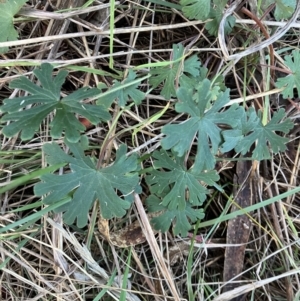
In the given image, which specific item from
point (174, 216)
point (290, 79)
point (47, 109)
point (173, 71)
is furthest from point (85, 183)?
point (290, 79)

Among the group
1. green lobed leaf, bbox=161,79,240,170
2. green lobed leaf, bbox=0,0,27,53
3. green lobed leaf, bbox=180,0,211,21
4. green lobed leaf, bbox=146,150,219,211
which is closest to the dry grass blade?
green lobed leaf, bbox=180,0,211,21

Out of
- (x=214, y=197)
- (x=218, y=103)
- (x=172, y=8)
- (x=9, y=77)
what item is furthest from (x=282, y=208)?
(x=9, y=77)

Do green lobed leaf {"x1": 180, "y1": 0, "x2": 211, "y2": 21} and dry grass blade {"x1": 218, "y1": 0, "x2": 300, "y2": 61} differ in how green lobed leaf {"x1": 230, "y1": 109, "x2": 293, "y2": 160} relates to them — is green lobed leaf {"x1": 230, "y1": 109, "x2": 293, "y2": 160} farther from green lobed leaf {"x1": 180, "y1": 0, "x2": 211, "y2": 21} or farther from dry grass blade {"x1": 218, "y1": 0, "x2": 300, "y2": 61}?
green lobed leaf {"x1": 180, "y1": 0, "x2": 211, "y2": 21}

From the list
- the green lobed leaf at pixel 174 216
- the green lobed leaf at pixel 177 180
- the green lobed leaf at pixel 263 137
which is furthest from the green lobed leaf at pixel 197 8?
the green lobed leaf at pixel 174 216

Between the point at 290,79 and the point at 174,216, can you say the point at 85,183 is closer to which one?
the point at 174,216

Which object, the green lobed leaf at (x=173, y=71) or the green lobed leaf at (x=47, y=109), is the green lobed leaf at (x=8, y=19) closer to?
the green lobed leaf at (x=47, y=109)

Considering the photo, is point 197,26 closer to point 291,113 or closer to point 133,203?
point 291,113
